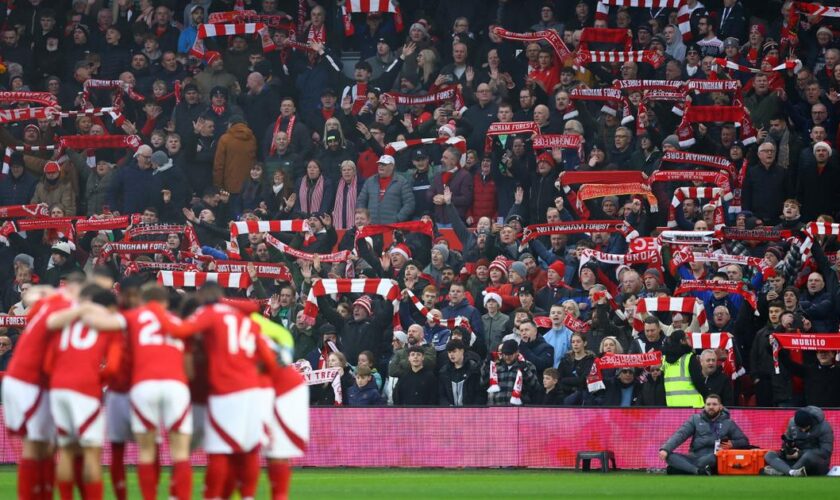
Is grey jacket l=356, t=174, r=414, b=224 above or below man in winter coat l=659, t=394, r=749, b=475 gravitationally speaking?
above

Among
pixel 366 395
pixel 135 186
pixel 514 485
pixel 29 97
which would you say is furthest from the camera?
pixel 29 97

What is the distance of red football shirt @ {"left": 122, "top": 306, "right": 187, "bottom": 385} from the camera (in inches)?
506

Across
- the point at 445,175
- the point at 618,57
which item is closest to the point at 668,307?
the point at 445,175

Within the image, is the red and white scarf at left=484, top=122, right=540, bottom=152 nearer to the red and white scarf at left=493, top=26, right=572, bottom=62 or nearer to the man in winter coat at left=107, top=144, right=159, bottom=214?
the red and white scarf at left=493, top=26, right=572, bottom=62

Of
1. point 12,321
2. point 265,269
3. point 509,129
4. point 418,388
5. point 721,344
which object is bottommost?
point 418,388

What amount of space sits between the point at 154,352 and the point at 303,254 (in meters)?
12.2

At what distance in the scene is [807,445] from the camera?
2088 cm

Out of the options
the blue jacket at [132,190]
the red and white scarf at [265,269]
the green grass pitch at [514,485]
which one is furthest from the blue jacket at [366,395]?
the blue jacket at [132,190]

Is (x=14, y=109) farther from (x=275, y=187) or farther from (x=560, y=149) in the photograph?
(x=560, y=149)

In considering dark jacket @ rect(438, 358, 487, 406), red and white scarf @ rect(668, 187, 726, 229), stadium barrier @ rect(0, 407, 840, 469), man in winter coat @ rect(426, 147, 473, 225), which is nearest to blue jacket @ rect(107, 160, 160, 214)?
man in winter coat @ rect(426, 147, 473, 225)

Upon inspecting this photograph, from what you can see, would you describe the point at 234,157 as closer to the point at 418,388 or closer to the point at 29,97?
the point at 29,97

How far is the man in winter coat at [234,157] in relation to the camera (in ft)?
90.8

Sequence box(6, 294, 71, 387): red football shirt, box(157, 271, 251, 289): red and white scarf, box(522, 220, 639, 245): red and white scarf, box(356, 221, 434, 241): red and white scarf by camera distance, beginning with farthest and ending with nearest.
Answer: box(356, 221, 434, 241): red and white scarf, box(157, 271, 251, 289): red and white scarf, box(522, 220, 639, 245): red and white scarf, box(6, 294, 71, 387): red football shirt

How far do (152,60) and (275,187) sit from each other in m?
4.77
